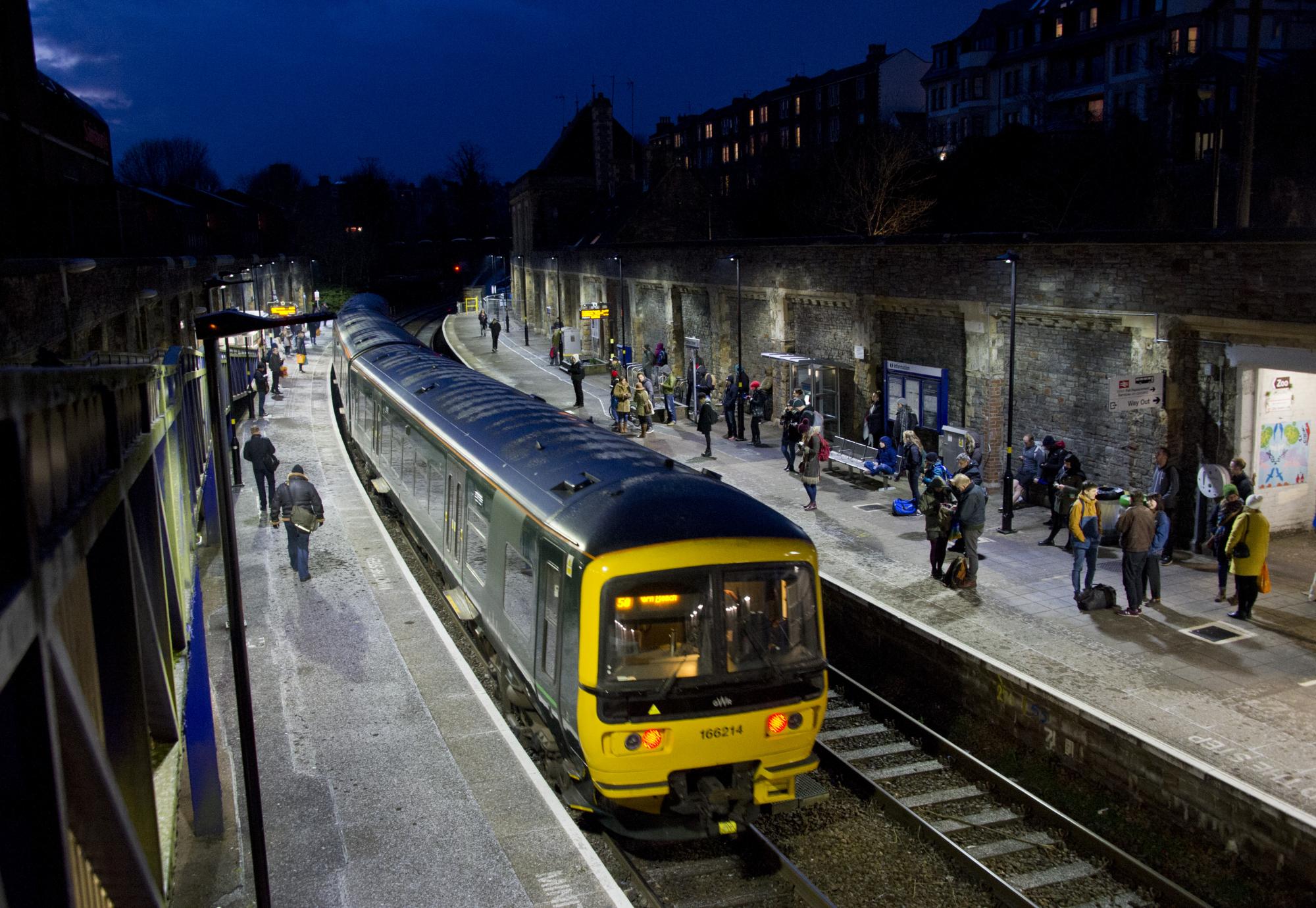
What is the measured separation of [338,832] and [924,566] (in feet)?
30.1

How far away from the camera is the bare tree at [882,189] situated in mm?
35844

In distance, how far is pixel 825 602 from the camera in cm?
1332

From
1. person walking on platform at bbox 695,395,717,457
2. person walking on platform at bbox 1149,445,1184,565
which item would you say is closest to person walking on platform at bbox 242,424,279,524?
person walking on platform at bbox 695,395,717,457

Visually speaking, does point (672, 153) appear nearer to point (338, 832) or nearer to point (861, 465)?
point (861, 465)

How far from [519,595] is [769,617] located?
2.29 m

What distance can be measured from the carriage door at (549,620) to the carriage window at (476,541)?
72.6 inches

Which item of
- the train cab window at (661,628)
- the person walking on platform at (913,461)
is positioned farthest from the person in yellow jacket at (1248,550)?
the train cab window at (661,628)

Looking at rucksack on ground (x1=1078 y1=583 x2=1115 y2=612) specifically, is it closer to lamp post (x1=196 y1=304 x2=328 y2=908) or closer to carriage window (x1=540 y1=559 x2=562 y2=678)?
carriage window (x1=540 y1=559 x2=562 y2=678)

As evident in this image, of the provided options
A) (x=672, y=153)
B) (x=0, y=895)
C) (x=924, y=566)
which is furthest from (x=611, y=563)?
(x=672, y=153)

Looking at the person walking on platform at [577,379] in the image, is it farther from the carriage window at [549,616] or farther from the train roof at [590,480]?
the carriage window at [549,616]

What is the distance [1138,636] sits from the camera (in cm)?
1140

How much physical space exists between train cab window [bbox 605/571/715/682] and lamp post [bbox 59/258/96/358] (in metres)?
7.04

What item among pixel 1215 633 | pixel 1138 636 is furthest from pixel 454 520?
pixel 1215 633

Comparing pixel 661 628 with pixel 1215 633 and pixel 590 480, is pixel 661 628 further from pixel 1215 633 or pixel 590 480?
pixel 1215 633
